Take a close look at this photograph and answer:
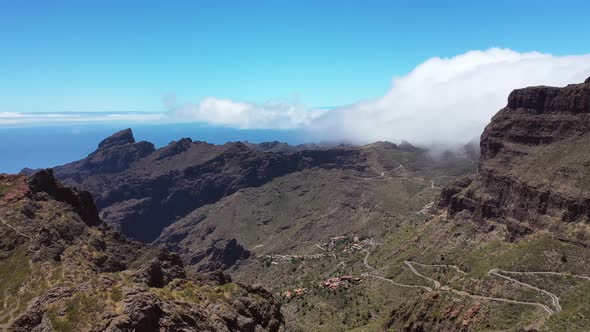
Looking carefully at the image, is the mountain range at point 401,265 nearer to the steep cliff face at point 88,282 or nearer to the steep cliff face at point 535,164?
the steep cliff face at point 88,282

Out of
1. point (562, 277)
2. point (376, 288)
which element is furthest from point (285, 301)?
point (562, 277)

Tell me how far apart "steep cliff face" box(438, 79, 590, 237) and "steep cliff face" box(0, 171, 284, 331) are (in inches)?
3157

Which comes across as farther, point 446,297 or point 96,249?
point 446,297

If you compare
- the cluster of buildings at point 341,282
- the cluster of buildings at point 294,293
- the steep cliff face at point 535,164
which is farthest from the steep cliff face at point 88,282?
the steep cliff face at point 535,164

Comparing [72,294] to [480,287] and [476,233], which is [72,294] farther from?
[476,233]

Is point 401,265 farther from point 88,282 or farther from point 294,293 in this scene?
point 88,282

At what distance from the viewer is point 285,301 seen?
13650 cm

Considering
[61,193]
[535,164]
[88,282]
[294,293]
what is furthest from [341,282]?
[88,282]

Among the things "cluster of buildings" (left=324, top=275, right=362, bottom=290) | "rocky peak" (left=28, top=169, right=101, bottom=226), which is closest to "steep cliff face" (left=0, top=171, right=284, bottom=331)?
"rocky peak" (left=28, top=169, right=101, bottom=226)

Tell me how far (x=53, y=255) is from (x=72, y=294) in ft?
53.0

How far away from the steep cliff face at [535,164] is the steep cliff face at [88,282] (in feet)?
263

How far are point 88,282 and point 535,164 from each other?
122 meters

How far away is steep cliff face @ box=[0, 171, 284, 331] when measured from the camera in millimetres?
47594

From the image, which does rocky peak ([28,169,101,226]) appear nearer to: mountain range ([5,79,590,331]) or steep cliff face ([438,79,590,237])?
mountain range ([5,79,590,331])
